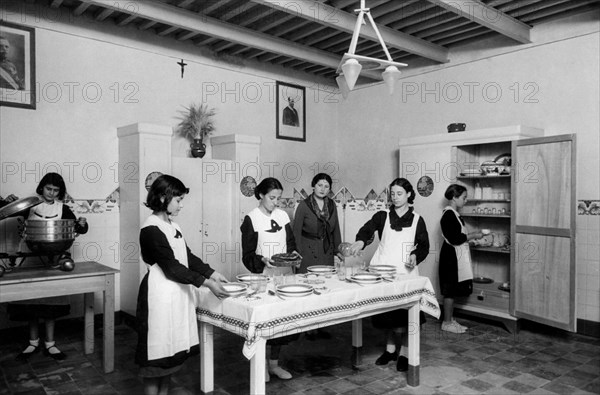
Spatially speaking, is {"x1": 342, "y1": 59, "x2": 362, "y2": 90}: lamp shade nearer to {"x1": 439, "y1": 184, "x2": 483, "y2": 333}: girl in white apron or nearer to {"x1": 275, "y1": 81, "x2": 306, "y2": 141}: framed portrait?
{"x1": 439, "y1": 184, "x2": 483, "y2": 333}: girl in white apron

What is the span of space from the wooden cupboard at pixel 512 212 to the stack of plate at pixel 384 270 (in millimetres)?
2151

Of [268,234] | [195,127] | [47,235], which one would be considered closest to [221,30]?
[195,127]

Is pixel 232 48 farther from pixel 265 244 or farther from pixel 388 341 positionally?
pixel 388 341

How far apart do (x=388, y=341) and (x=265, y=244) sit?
1.41 meters

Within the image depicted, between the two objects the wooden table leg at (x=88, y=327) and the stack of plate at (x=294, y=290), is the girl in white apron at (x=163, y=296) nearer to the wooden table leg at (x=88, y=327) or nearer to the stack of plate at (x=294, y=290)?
the stack of plate at (x=294, y=290)

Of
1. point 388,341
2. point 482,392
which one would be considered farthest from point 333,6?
point 482,392

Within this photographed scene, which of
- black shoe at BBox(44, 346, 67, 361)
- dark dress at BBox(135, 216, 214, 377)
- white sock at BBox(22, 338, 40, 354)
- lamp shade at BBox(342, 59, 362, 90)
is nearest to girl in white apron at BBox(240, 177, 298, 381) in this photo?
dark dress at BBox(135, 216, 214, 377)

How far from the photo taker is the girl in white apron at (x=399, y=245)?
3.95 m

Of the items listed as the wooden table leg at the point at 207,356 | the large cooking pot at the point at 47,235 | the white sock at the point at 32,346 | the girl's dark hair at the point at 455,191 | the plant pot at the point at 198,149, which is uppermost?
the plant pot at the point at 198,149

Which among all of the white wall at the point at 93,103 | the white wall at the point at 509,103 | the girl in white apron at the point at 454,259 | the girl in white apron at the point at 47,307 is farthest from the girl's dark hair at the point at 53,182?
the white wall at the point at 509,103

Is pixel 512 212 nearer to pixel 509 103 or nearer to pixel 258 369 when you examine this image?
pixel 509 103

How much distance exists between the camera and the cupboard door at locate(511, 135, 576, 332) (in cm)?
475

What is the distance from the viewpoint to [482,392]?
3.62 meters

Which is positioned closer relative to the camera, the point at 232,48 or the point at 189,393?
the point at 189,393
